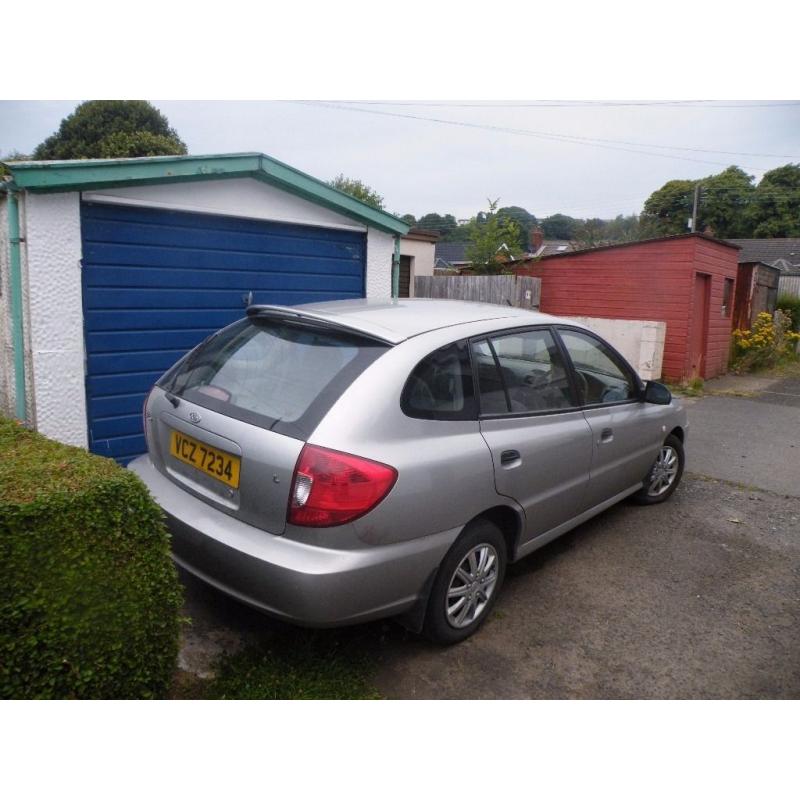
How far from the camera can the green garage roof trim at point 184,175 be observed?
14.9ft

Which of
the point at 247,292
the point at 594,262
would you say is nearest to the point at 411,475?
the point at 247,292

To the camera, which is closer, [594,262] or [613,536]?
[613,536]

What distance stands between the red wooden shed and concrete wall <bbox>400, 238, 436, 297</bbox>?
6722 millimetres

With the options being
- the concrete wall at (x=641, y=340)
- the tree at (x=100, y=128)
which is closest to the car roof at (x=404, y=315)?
the concrete wall at (x=641, y=340)

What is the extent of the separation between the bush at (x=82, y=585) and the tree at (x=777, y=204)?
55891 mm

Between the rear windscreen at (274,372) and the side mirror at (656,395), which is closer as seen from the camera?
the rear windscreen at (274,372)

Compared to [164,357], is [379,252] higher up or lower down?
higher up

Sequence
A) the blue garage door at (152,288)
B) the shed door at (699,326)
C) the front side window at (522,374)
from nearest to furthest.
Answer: the front side window at (522,374), the blue garage door at (152,288), the shed door at (699,326)

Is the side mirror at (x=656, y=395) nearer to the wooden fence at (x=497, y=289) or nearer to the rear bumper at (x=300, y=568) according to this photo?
the rear bumper at (x=300, y=568)

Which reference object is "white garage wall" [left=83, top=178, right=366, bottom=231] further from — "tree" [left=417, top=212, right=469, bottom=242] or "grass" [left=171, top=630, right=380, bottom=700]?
"tree" [left=417, top=212, right=469, bottom=242]

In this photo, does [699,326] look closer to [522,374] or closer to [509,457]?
[522,374]

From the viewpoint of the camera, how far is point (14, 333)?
15.7 feet

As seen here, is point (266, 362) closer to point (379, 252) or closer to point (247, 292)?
point (247, 292)

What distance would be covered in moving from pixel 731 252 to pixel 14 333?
47.2ft
